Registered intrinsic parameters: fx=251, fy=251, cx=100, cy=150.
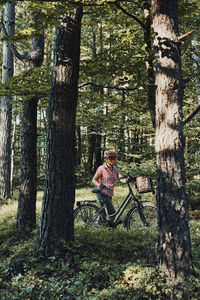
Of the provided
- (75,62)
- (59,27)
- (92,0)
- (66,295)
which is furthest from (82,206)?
(92,0)

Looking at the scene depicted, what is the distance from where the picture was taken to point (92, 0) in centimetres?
456

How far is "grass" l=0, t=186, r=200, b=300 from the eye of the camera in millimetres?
3670

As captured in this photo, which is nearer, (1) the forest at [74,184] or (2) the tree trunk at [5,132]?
(1) the forest at [74,184]

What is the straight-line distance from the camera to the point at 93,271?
4195 millimetres

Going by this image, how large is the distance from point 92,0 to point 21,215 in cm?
538

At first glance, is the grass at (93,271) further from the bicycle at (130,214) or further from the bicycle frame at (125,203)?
the bicycle frame at (125,203)

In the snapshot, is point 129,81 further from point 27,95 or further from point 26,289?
point 26,289

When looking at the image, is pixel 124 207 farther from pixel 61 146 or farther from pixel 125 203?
pixel 61 146

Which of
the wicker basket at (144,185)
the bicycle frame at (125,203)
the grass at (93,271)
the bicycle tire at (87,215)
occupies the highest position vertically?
the wicker basket at (144,185)

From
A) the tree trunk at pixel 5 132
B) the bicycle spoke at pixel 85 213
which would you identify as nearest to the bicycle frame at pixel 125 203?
the bicycle spoke at pixel 85 213

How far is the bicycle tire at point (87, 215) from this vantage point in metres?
6.77

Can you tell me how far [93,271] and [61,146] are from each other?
2345mm

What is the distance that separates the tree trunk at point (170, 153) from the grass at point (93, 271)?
1.24ft

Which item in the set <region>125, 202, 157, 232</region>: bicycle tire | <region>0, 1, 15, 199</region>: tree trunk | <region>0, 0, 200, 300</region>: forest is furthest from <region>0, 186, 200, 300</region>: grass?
<region>0, 1, 15, 199</region>: tree trunk
